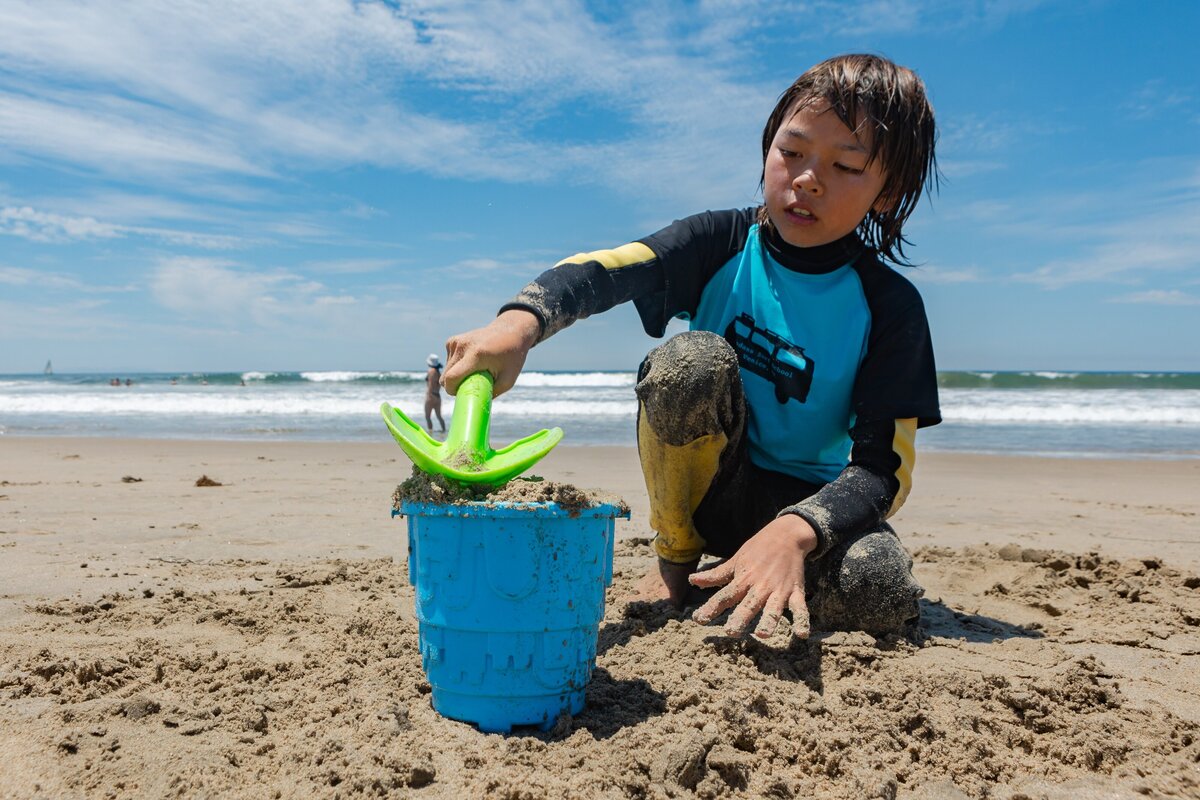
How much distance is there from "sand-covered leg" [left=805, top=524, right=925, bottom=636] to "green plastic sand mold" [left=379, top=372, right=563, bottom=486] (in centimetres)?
93

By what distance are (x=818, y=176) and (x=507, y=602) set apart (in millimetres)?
1334

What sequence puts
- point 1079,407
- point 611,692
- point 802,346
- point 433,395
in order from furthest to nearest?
point 1079,407 < point 433,395 < point 802,346 < point 611,692

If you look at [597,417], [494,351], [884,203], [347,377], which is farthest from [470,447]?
[347,377]

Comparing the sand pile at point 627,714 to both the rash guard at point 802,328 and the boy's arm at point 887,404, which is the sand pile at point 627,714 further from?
the rash guard at point 802,328

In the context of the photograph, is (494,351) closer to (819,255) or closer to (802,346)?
(802,346)

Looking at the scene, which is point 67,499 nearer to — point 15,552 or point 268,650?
point 15,552

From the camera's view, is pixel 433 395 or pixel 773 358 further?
pixel 433 395

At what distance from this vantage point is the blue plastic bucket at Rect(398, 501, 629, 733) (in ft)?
5.10

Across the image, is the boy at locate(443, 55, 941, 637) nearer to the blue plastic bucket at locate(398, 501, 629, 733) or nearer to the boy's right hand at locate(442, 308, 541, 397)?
the boy's right hand at locate(442, 308, 541, 397)

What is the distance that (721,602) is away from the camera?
67.8 inches

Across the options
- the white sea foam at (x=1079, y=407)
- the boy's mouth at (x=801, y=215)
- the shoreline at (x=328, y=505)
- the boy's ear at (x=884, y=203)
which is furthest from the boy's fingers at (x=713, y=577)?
the white sea foam at (x=1079, y=407)

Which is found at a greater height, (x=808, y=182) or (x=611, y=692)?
(x=808, y=182)

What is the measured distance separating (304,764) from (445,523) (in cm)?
49

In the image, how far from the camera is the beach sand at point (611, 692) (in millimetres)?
1502
